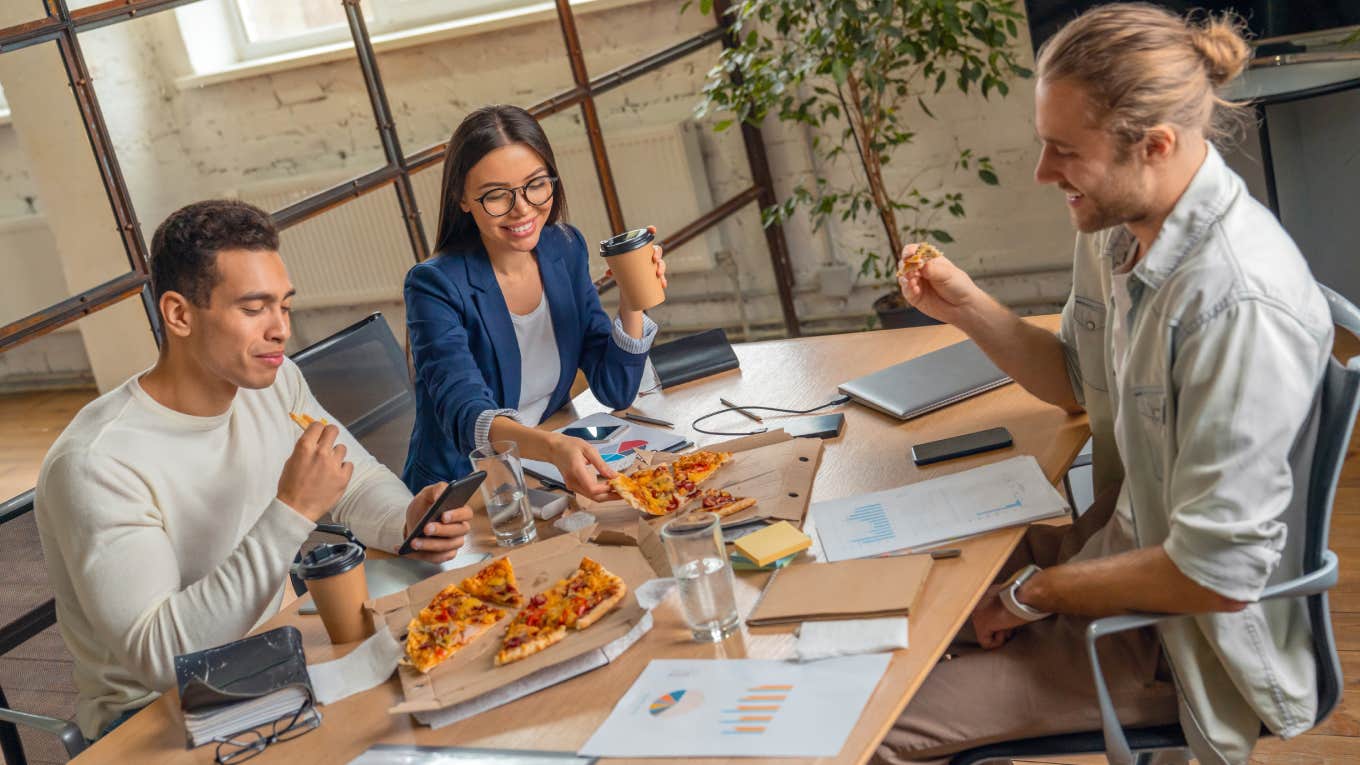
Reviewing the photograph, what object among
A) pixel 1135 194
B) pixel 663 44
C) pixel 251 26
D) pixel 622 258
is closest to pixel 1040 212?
pixel 663 44

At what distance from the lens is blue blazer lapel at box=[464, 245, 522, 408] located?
241cm

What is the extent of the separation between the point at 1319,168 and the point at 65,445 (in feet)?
11.2

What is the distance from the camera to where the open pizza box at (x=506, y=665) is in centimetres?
139

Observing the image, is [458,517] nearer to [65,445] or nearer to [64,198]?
[65,445]

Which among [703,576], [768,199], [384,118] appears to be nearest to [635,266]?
[703,576]

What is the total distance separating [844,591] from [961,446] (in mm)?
457

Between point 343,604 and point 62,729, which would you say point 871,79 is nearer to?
point 343,604

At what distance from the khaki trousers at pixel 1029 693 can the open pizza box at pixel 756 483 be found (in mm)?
290

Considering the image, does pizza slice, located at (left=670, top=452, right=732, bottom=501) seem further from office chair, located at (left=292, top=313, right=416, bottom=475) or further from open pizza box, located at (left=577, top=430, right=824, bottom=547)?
office chair, located at (left=292, top=313, right=416, bottom=475)

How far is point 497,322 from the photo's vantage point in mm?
2420

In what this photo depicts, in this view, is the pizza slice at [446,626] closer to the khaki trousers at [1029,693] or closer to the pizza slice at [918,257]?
the khaki trousers at [1029,693]

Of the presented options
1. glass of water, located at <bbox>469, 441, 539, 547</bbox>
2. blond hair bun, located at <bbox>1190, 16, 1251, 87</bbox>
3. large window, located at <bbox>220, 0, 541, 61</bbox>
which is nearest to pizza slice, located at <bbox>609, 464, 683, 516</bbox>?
glass of water, located at <bbox>469, 441, 539, 547</bbox>

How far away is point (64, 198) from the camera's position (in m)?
3.56

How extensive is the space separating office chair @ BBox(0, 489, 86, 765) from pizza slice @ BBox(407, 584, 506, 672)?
0.55 m
